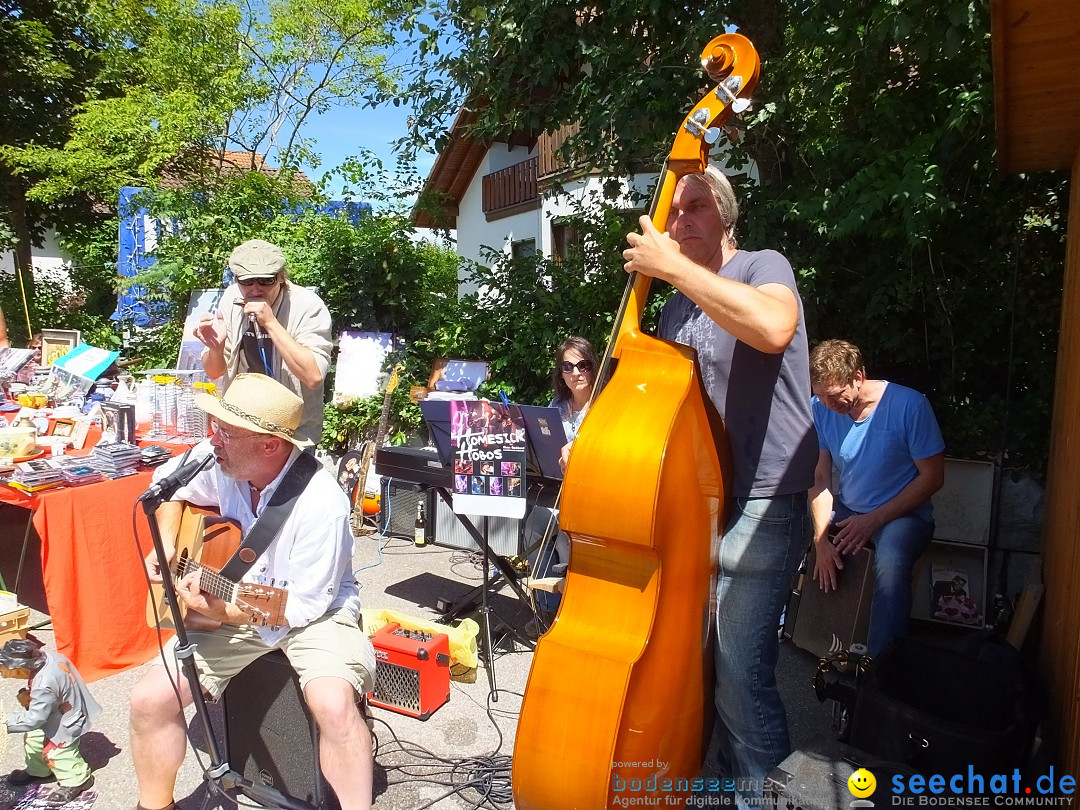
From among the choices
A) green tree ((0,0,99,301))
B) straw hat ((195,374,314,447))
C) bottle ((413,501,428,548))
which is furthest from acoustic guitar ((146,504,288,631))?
green tree ((0,0,99,301))

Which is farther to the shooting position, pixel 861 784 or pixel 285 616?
pixel 285 616

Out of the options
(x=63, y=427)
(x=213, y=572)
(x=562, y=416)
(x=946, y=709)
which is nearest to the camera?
(x=213, y=572)

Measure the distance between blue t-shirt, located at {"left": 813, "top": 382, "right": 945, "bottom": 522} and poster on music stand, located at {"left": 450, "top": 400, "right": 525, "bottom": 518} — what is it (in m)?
1.35

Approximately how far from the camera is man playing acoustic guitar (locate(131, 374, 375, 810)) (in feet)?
6.40

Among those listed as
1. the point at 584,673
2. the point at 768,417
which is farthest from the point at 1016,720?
the point at 584,673

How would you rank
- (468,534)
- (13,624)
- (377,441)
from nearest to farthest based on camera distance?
(13,624) → (468,534) → (377,441)

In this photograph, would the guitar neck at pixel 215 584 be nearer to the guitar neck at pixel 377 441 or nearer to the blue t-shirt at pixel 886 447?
the blue t-shirt at pixel 886 447

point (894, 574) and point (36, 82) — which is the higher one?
point (36, 82)

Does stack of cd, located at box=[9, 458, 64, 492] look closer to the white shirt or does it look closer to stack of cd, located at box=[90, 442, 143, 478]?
stack of cd, located at box=[90, 442, 143, 478]

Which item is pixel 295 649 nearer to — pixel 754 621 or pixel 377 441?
pixel 754 621

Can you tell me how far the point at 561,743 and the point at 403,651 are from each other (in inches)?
55.9

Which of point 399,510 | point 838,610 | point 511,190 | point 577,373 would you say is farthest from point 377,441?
point 511,190

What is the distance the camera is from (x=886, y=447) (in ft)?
10.4

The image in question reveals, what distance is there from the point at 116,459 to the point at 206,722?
198 centimetres
